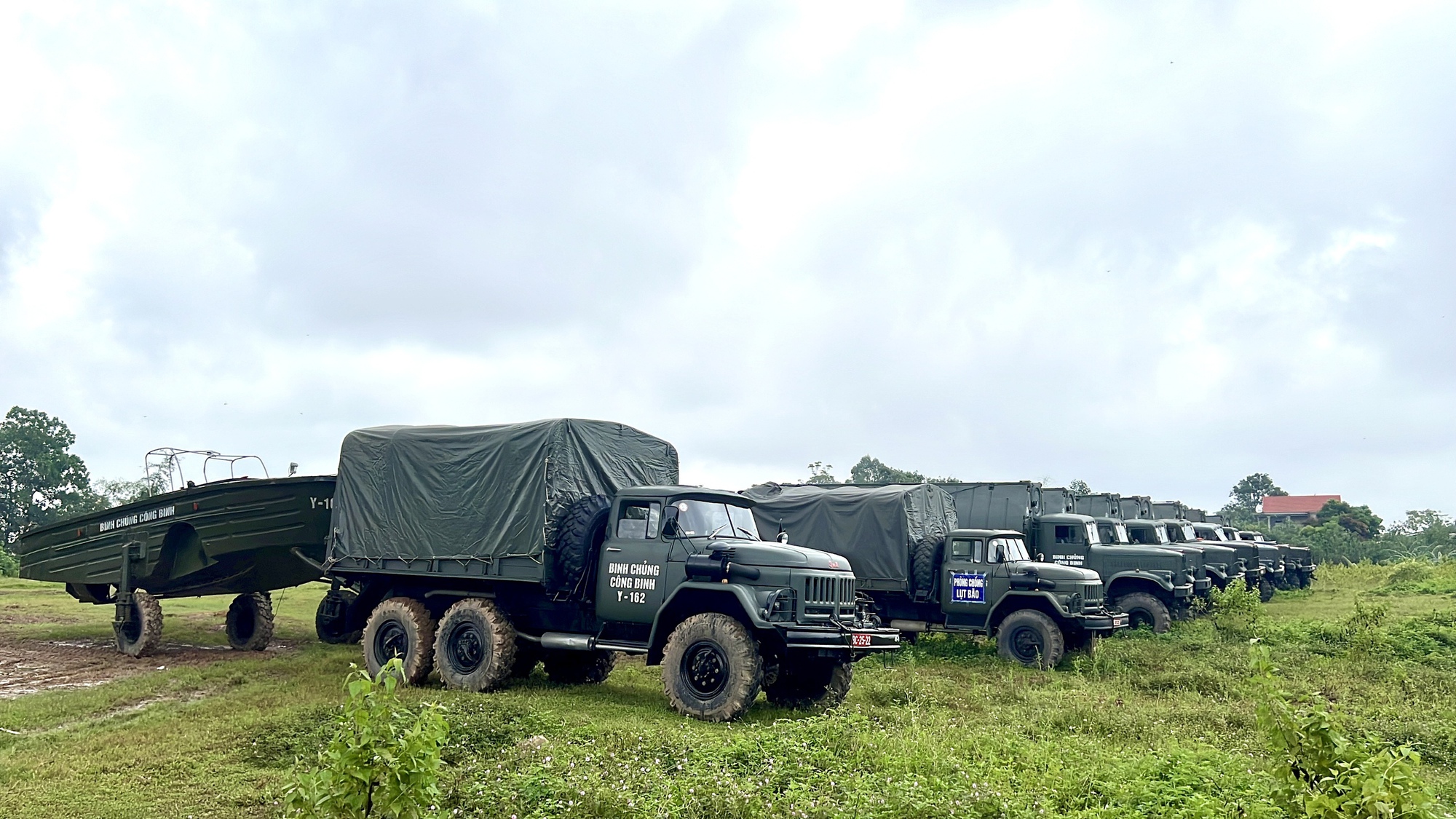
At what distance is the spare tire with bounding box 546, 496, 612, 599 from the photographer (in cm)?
1114

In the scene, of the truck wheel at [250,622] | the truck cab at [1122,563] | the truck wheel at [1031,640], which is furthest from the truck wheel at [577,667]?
the truck cab at [1122,563]

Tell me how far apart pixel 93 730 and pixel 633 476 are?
610cm

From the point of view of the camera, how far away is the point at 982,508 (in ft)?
64.3

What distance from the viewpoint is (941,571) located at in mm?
15680

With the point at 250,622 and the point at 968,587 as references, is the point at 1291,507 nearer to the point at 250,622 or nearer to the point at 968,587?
the point at 968,587

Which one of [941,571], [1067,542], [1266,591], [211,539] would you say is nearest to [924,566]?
[941,571]

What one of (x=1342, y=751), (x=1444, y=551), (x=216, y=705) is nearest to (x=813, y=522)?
(x=216, y=705)

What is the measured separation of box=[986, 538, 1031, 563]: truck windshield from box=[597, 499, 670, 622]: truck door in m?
6.58

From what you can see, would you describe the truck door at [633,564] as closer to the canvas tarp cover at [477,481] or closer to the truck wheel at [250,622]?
the canvas tarp cover at [477,481]

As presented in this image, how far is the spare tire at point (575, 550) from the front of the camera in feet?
36.6

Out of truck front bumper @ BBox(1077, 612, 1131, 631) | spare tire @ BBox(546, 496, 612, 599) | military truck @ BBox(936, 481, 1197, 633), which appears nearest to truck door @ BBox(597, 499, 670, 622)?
spare tire @ BBox(546, 496, 612, 599)

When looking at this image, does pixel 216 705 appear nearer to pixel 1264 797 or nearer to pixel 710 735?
pixel 710 735

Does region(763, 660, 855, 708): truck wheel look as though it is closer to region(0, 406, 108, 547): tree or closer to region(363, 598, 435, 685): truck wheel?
region(363, 598, 435, 685): truck wheel

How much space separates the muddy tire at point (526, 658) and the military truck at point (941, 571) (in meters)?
4.20
